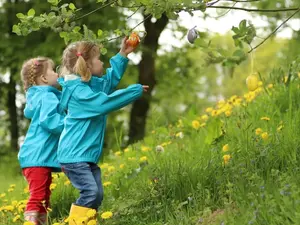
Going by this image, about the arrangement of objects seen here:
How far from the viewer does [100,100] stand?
160 inches

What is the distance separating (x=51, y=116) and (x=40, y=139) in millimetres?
225

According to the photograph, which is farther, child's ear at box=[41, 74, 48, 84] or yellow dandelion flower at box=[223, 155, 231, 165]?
child's ear at box=[41, 74, 48, 84]

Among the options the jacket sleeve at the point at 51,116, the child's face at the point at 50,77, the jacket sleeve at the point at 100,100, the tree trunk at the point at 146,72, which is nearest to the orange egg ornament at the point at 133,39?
the jacket sleeve at the point at 100,100

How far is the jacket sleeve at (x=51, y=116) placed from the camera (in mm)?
4594

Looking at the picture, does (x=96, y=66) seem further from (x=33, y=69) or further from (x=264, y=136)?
(x=264, y=136)

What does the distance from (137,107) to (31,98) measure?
817 cm

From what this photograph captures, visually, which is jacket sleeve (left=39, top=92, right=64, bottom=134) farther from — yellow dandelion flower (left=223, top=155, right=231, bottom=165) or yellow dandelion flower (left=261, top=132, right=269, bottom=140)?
yellow dandelion flower (left=261, top=132, right=269, bottom=140)

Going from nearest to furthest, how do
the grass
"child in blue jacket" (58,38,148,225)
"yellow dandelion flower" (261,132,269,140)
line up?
the grass
"child in blue jacket" (58,38,148,225)
"yellow dandelion flower" (261,132,269,140)

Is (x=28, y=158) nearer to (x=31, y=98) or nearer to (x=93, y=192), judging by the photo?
(x=31, y=98)

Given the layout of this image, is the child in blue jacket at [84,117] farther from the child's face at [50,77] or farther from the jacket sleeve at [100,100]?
the child's face at [50,77]

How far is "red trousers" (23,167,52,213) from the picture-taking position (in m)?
4.61

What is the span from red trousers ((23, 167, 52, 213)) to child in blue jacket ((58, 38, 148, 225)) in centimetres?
58

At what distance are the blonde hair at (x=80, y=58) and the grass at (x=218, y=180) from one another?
2.96 ft

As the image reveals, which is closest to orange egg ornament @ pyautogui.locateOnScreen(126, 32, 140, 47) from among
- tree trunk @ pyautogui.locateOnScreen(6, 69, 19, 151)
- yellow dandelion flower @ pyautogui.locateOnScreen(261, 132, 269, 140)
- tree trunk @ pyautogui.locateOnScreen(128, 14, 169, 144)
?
yellow dandelion flower @ pyautogui.locateOnScreen(261, 132, 269, 140)
